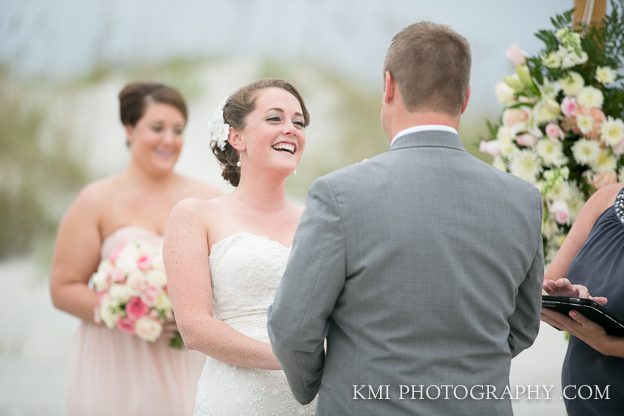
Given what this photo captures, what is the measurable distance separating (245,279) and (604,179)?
5.32 ft

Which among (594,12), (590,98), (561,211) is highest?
(594,12)

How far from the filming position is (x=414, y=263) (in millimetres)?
→ 2258

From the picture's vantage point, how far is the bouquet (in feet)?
14.7

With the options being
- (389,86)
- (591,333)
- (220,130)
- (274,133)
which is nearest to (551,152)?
(591,333)

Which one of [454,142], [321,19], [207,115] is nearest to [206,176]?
[207,115]

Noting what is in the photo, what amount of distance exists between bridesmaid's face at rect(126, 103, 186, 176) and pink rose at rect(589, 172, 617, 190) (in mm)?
2481

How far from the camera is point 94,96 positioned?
7.61m

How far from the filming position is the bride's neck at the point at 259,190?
135 inches

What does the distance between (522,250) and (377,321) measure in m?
0.46

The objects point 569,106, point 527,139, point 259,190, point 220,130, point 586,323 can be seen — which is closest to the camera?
point 586,323

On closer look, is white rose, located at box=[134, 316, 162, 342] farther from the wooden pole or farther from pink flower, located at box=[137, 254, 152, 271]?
the wooden pole

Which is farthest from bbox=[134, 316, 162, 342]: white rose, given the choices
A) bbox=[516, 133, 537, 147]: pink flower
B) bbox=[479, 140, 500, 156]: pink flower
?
bbox=[516, 133, 537, 147]: pink flower

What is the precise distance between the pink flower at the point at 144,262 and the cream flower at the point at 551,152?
205 cm

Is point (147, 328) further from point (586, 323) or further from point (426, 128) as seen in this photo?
point (426, 128)
